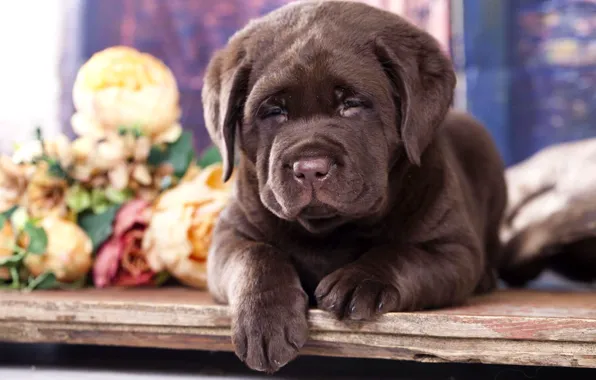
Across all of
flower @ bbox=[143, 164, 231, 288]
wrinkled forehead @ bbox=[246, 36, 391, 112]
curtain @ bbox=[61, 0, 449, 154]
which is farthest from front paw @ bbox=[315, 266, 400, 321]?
curtain @ bbox=[61, 0, 449, 154]

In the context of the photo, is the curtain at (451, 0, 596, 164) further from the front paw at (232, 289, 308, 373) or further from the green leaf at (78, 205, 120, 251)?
the front paw at (232, 289, 308, 373)

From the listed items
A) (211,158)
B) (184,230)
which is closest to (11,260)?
(184,230)

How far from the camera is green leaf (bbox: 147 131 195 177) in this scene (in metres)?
2.87

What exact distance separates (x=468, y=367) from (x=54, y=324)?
1098 millimetres

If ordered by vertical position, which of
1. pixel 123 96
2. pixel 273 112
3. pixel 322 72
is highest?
pixel 322 72

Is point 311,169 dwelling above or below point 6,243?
above

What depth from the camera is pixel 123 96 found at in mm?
2730

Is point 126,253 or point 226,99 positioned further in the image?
point 126,253

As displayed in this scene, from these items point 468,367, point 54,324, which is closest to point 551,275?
point 468,367

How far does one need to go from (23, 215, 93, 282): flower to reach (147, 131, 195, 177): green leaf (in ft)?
1.17

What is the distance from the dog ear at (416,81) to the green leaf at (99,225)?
3.49 feet

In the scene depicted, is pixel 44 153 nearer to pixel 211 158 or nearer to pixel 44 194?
pixel 44 194

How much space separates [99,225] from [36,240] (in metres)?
0.21

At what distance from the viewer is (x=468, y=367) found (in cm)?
228
